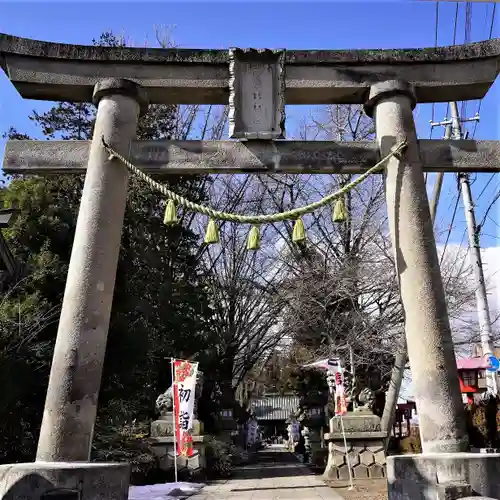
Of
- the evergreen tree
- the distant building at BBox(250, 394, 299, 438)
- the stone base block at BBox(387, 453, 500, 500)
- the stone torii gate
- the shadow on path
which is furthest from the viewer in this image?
the distant building at BBox(250, 394, 299, 438)

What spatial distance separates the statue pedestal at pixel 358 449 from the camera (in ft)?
42.2

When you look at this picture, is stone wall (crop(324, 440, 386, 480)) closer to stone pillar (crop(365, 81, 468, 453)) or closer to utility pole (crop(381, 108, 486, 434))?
utility pole (crop(381, 108, 486, 434))

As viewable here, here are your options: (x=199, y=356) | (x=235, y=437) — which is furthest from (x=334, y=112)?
(x=235, y=437)

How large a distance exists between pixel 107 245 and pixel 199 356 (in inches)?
571

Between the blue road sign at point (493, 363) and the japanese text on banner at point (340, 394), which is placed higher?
the blue road sign at point (493, 363)

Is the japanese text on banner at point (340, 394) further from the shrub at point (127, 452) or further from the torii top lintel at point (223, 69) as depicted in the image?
the torii top lintel at point (223, 69)

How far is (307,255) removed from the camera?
19.8 m

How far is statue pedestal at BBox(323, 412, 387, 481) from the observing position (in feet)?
42.2

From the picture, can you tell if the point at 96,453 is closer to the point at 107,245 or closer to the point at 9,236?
the point at 9,236

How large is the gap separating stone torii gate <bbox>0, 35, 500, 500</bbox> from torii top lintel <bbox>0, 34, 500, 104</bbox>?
0.5 inches

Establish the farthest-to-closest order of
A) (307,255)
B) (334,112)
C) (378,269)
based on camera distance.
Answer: (334,112) → (307,255) → (378,269)

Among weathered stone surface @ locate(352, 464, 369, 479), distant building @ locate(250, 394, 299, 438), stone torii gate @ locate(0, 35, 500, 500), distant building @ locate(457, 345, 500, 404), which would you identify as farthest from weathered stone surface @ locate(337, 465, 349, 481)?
distant building @ locate(250, 394, 299, 438)

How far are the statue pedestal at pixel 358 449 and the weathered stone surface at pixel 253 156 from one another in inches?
332

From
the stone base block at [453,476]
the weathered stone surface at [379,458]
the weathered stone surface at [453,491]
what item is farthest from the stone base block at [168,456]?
the weathered stone surface at [453,491]
